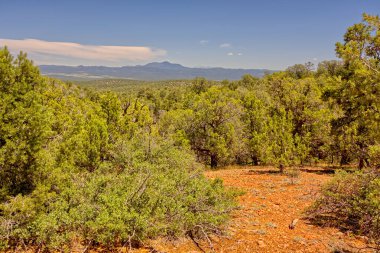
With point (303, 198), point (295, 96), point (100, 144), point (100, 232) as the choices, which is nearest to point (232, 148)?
point (295, 96)

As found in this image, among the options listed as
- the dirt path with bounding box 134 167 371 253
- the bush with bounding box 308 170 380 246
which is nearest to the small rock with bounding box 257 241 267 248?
the dirt path with bounding box 134 167 371 253

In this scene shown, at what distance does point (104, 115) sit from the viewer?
15852mm

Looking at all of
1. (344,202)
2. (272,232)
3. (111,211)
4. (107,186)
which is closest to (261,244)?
(272,232)

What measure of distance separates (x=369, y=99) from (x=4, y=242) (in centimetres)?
1063

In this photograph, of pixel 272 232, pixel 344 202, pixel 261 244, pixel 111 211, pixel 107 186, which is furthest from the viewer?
pixel 344 202

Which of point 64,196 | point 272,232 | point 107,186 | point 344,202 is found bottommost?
point 272,232

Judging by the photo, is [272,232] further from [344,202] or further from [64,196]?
[64,196]

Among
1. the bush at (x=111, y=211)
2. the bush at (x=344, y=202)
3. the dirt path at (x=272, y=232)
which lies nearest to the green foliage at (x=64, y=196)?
the bush at (x=111, y=211)

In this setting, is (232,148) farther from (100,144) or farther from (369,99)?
(369,99)

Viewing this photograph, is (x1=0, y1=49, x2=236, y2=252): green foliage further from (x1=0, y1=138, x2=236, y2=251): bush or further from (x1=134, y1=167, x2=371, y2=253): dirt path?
(x1=134, y1=167, x2=371, y2=253): dirt path

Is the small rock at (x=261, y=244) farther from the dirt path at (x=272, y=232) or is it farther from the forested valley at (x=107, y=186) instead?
the forested valley at (x=107, y=186)

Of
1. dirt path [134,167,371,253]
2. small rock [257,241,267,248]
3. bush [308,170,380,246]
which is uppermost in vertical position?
bush [308,170,380,246]

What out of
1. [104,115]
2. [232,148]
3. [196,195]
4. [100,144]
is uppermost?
[104,115]

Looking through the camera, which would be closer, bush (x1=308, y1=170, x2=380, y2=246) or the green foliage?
the green foliage
